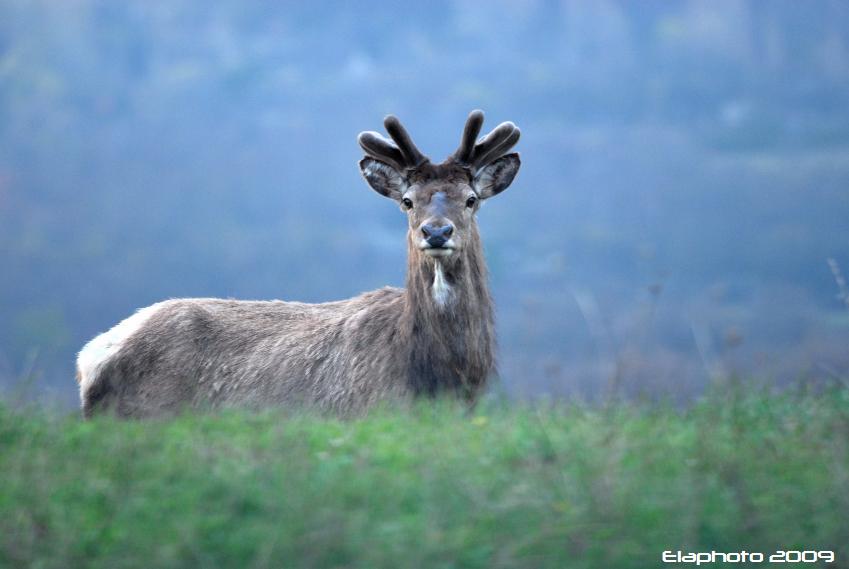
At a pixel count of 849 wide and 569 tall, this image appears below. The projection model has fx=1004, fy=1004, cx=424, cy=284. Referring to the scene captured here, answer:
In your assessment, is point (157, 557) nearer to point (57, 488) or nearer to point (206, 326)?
point (57, 488)

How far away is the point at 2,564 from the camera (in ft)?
16.9

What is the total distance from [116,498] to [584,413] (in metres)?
3.66

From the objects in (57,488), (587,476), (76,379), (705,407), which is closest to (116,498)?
(57,488)

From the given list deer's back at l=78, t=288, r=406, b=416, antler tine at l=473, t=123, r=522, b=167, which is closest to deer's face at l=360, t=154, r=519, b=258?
antler tine at l=473, t=123, r=522, b=167

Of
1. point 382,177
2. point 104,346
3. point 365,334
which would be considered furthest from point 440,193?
point 104,346

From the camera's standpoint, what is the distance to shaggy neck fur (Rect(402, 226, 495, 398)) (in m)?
10.1

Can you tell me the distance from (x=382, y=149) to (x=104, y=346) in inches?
164

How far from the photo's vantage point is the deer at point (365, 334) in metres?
10.2

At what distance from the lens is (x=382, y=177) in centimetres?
1141

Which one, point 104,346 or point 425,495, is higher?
point 104,346

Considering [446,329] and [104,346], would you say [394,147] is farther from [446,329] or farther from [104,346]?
[104,346]

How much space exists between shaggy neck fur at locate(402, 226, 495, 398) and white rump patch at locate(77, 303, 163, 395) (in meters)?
3.79

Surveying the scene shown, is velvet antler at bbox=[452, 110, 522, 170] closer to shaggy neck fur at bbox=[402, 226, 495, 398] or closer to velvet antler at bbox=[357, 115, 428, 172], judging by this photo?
velvet antler at bbox=[357, 115, 428, 172]

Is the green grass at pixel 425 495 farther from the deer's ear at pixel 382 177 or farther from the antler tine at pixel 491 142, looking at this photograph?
the antler tine at pixel 491 142
